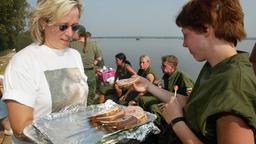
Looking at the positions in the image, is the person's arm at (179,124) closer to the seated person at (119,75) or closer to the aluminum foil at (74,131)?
the aluminum foil at (74,131)

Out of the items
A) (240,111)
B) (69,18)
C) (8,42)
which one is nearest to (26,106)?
(69,18)

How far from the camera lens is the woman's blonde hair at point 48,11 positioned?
7.09 feet

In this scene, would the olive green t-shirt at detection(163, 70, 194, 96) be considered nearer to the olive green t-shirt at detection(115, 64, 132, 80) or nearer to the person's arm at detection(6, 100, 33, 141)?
the olive green t-shirt at detection(115, 64, 132, 80)

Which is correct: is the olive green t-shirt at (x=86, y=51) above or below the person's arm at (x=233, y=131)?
below

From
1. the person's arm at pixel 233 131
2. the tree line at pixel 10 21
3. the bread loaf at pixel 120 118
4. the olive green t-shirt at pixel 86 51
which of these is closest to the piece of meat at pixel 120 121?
the bread loaf at pixel 120 118

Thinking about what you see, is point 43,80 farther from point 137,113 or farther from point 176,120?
point 176,120

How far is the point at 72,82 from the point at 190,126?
0.79 meters

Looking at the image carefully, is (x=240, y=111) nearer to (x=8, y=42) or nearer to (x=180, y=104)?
(x=180, y=104)

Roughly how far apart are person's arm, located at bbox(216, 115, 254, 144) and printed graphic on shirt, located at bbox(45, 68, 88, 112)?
93cm

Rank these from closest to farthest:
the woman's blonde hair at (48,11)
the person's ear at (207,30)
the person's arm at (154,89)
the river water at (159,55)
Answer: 1. the person's ear at (207,30)
2. the woman's blonde hair at (48,11)
3. the person's arm at (154,89)
4. the river water at (159,55)

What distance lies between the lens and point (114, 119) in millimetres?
2020

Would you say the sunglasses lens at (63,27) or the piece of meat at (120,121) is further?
the sunglasses lens at (63,27)

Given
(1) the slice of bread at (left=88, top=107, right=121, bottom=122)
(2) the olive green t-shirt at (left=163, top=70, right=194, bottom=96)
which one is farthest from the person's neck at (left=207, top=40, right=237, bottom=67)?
(2) the olive green t-shirt at (left=163, top=70, right=194, bottom=96)

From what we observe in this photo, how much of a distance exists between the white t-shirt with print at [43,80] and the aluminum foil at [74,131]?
14 centimetres
